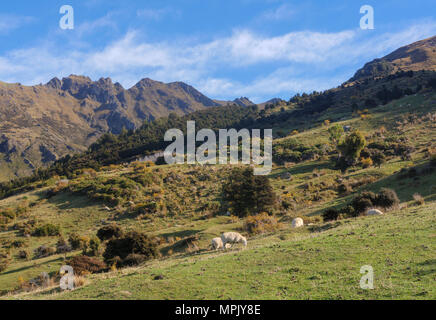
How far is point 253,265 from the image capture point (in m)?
11.7

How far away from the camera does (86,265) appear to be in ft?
68.6

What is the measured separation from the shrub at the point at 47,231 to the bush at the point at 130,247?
16233 mm

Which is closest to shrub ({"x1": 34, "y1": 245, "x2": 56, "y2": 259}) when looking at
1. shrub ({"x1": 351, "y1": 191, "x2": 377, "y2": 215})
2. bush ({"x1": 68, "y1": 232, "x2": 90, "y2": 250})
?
bush ({"x1": 68, "y1": 232, "x2": 90, "y2": 250})

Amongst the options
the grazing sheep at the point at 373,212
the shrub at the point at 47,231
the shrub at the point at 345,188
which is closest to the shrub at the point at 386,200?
the grazing sheep at the point at 373,212

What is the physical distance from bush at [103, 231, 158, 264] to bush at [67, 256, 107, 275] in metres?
0.68

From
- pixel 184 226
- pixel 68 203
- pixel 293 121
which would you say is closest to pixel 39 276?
pixel 184 226

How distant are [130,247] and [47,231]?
18214mm

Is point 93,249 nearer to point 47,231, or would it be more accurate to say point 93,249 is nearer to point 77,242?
point 77,242

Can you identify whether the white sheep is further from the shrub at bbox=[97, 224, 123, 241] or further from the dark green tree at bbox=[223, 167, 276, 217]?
the shrub at bbox=[97, 224, 123, 241]

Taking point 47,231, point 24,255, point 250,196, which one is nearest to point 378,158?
point 250,196
